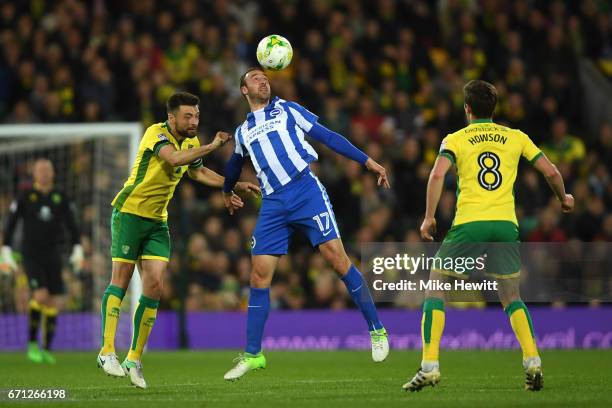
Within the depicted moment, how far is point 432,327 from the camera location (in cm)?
841

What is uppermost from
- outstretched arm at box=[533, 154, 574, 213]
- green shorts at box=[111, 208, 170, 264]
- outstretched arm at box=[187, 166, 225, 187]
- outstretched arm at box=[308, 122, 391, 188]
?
outstretched arm at box=[308, 122, 391, 188]

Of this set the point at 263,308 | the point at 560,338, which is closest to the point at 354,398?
the point at 263,308

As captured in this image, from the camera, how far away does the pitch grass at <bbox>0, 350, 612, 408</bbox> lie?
798 centimetres

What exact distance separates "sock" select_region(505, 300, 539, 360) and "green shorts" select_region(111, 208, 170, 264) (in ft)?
9.68

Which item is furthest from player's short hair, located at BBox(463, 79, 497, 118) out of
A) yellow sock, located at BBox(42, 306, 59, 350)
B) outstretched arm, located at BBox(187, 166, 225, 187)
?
yellow sock, located at BBox(42, 306, 59, 350)

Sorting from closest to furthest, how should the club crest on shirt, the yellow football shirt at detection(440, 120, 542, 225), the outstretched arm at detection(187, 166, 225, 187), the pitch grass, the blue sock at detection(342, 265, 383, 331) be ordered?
1. the pitch grass
2. the yellow football shirt at detection(440, 120, 542, 225)
3. the blue sock at detection(342, 265, 383, 331)
4. the outstretched arm at detection(187, 166, 225, 187)
5. the club crest on shirt

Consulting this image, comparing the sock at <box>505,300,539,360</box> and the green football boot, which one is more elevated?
the sock at <box>505,300,539,360</box>

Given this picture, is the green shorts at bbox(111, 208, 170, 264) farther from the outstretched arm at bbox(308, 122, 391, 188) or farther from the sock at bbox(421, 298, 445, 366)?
the sock at bbox(421, 298, 445, 366)

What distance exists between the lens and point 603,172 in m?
18.1

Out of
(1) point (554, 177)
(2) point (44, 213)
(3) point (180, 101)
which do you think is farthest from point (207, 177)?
(2) point (44, 213)

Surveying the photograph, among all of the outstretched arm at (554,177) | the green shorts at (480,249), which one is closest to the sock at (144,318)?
the green shorts at (480,249)

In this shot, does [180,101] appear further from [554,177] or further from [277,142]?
[554,177]

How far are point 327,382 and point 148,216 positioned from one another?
1.94m

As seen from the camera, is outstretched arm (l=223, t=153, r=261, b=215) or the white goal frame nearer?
outstretched arm (l=223, t=153, r=261, b=215)
